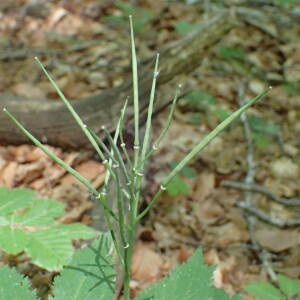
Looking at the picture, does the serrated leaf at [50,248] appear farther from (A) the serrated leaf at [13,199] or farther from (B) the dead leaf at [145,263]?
(B) the dead leaf at [145,263]

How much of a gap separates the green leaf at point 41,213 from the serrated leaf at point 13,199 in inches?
1.1

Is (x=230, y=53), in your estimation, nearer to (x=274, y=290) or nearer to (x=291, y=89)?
(x=291, y=89)

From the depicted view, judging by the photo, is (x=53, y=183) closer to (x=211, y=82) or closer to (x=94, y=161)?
(x=94, y=161)

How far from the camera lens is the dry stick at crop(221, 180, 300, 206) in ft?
8.14

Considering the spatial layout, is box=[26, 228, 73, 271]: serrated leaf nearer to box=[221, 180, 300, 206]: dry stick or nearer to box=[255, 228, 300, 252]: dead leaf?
box=[255, 228, 300, 252]: dead leaf

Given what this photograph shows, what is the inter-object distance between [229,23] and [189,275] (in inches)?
77.3

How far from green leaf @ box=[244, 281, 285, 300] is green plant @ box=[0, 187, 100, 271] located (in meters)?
0.59

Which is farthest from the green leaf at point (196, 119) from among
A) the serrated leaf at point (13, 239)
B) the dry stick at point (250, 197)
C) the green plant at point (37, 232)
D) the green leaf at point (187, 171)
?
the serrated leaf at point (13, 239)

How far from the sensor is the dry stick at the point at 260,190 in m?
2.48

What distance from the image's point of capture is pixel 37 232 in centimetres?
132

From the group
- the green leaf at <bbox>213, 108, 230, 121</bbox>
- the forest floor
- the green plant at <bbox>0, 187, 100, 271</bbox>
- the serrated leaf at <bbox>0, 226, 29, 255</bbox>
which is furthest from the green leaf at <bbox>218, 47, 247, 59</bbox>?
the serrated leaf at <bbox>0, 226, 29, 255</bbox>

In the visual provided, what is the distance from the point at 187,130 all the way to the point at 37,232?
187 cm

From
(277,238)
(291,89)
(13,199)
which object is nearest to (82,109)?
(13,199)

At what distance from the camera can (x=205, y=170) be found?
2730mm
